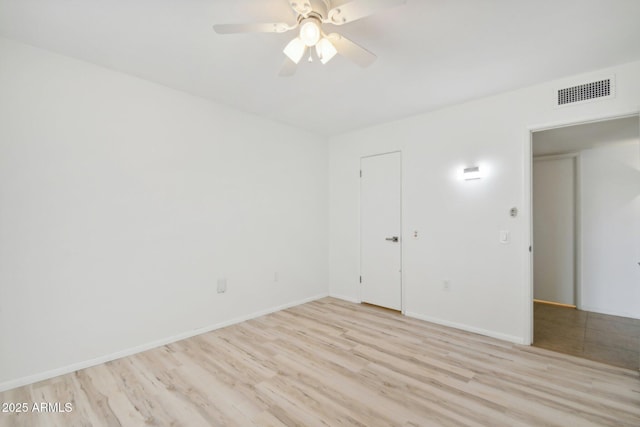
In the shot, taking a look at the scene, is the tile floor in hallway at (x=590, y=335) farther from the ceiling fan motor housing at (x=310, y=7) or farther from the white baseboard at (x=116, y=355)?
the ceiling fan motor housing at (x=310, y=7)

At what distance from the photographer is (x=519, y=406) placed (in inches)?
77.0

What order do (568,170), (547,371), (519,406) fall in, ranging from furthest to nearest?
(568,170)
(547,371)
(519,406)

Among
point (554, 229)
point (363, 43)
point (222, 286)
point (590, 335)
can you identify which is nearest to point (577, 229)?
point (554, 229)

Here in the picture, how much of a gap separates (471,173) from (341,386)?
2.63 metres

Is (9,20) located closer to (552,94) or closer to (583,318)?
(552,94)

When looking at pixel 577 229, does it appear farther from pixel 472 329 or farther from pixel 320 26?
pixel 320 26

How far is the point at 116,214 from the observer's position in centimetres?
264

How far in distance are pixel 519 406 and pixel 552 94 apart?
2.79 metres

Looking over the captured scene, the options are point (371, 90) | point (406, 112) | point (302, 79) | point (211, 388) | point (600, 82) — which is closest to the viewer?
point (211, 388)

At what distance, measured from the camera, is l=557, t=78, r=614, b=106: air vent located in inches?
101

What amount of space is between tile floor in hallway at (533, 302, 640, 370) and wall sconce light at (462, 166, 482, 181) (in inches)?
72.5

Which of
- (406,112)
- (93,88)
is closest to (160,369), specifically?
(93,88)

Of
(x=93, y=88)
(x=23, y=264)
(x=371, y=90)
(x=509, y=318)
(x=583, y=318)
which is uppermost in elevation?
(x=371, y=90)

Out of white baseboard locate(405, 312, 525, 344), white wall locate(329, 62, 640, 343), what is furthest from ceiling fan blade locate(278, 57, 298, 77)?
white baseboard locate(405, 312, 525, 344)
